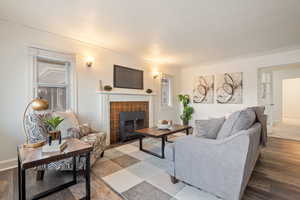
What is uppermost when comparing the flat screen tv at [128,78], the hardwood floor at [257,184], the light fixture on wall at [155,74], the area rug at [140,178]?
the light fixture on wall at [155,74]

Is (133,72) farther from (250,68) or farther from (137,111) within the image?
(250,68)

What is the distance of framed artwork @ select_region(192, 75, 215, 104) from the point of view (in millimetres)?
5156

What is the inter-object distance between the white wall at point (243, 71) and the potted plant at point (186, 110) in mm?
209

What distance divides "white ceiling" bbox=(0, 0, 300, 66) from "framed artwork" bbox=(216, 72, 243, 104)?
123 centimetres

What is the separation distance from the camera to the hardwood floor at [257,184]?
160 centimetres

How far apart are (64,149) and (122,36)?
238 centimetres

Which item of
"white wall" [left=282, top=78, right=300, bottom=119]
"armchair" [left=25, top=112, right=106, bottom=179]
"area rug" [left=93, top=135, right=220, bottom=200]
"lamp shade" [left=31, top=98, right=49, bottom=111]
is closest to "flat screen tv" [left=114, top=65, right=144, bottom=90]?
"armchair" [left=25, top=112, right=106, bottom=179]

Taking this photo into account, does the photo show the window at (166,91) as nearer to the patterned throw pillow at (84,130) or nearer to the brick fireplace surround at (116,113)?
the brick fireplace surround at (116,113)

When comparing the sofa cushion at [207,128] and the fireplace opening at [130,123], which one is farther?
the fireplace opening at [130,123]

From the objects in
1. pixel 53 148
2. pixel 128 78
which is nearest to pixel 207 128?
pixel 53 148

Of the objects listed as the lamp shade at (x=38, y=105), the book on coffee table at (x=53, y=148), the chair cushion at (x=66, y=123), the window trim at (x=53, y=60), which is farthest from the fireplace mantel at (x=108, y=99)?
the book on coffee table at (x=53, y=148)

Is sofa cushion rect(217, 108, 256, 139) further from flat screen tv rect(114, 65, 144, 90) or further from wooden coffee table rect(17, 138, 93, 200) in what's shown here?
flat screen tv rect(114, 65, 144, 90)

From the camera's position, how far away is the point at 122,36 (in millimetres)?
2912

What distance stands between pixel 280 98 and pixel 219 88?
418 centimetres
